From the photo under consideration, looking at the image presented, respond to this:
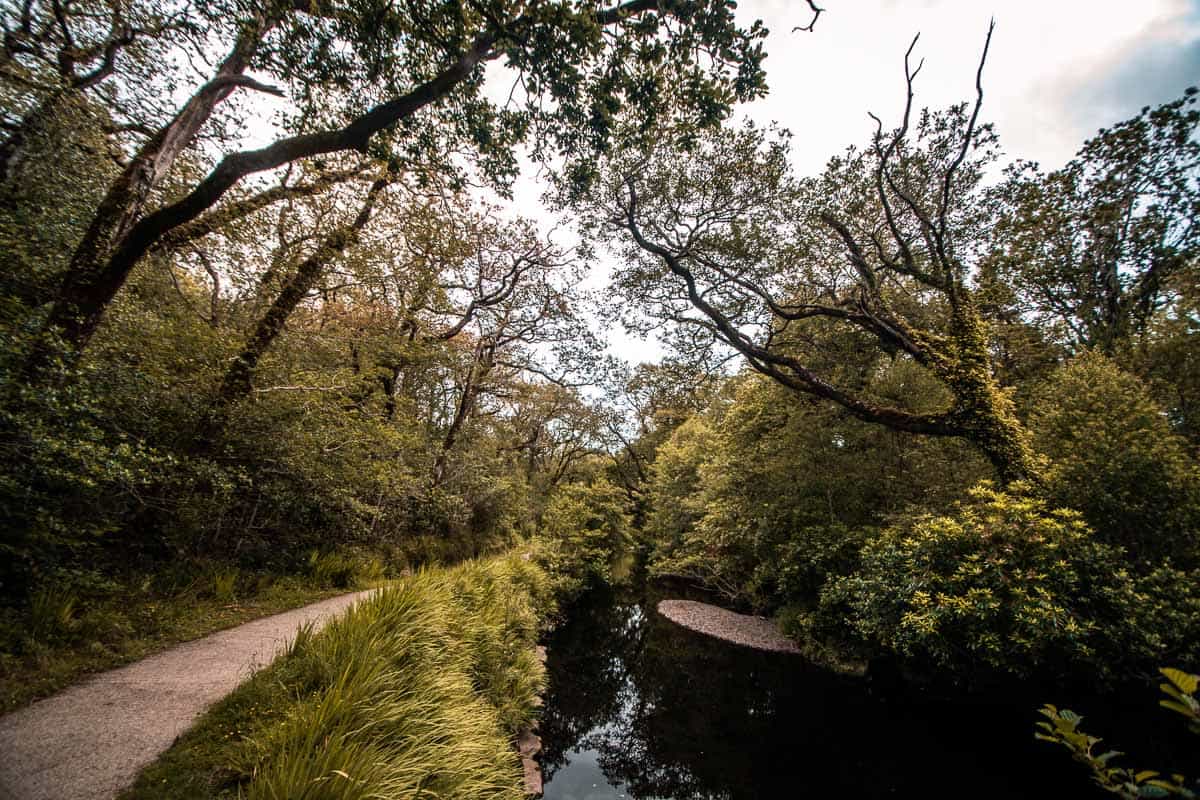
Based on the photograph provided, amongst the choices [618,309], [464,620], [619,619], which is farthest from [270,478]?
[619,619]

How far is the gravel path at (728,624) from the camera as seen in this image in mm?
11422

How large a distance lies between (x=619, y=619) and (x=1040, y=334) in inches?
535

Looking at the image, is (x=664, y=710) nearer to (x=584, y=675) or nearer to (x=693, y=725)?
(x=693, y=725)

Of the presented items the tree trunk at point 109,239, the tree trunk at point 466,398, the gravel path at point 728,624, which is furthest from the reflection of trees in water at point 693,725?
the tree trunk at point 109,239

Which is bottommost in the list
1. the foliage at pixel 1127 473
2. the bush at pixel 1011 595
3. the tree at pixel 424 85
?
the bush at pixel 1011 595

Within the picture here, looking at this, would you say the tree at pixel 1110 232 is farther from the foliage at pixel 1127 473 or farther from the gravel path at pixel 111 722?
the gravel path at pixel 111 722

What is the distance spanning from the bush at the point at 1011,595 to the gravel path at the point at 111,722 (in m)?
8.24

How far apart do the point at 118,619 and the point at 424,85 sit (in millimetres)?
6601

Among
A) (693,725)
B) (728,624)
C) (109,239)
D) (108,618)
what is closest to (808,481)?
(728,624)

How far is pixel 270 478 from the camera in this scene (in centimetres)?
758

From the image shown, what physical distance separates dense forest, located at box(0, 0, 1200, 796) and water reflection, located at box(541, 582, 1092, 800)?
3.38 feet

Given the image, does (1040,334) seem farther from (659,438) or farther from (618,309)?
(659,438)

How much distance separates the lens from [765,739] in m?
7.32

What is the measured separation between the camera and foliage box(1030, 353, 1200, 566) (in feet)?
20.4
